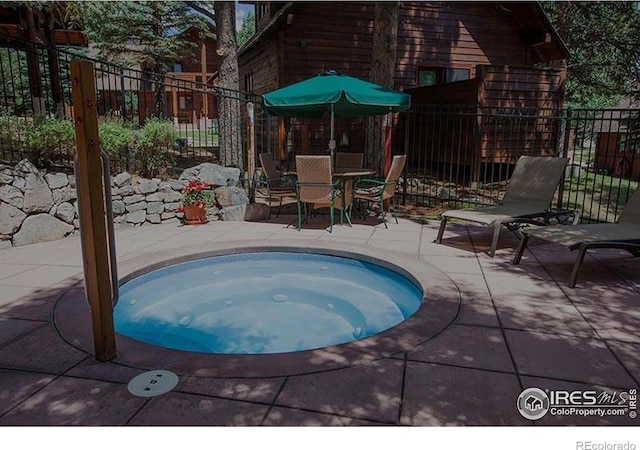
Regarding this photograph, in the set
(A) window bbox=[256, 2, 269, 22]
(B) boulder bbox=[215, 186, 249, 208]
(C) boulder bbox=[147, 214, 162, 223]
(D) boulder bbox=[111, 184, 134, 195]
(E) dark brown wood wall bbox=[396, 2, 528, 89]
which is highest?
(A) window bbox=[256, 2, 269, 22]

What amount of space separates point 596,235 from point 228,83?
296 inches

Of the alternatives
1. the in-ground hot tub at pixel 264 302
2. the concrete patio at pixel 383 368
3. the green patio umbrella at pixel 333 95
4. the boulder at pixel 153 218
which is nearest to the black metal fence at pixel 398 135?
the boulder at pixel 153 218

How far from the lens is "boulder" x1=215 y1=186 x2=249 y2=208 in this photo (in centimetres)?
741

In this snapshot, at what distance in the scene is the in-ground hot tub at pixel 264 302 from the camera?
13.1 ft

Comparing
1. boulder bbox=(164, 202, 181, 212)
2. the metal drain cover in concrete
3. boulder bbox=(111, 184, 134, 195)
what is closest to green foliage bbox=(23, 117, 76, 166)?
boulder bbox=(111, 184, 134, 195)

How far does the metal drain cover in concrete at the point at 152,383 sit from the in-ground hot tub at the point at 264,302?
4.01ft

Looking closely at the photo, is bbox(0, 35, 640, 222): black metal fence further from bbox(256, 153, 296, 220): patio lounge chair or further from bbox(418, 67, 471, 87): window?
bbox(418, 67, 471, 87): window

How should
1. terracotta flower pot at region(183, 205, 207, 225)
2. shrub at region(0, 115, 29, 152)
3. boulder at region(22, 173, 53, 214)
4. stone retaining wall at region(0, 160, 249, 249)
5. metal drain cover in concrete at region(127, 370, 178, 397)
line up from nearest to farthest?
metal drain cover in concrete at region(127, 370, 178, 397) < stone retaining wall at region(0, 160, 249, 249) < boulder at region(22, 173, 53, 214) < shrub at region(0, 115, 29, 152) < terracotta flower pot at region(183, 205, 207, 225)

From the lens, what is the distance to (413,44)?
12.9 m

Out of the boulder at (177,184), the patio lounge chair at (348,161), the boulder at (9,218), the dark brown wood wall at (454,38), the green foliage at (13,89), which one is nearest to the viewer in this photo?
the boulder at (9,218)

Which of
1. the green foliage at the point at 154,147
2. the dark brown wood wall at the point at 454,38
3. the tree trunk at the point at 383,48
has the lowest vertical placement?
the green foliage at the point at 154,147

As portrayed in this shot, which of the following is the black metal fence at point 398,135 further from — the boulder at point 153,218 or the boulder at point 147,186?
the boulder at point 153,218

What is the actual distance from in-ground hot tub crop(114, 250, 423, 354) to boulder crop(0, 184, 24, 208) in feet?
7.63

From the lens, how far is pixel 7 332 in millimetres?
3121
